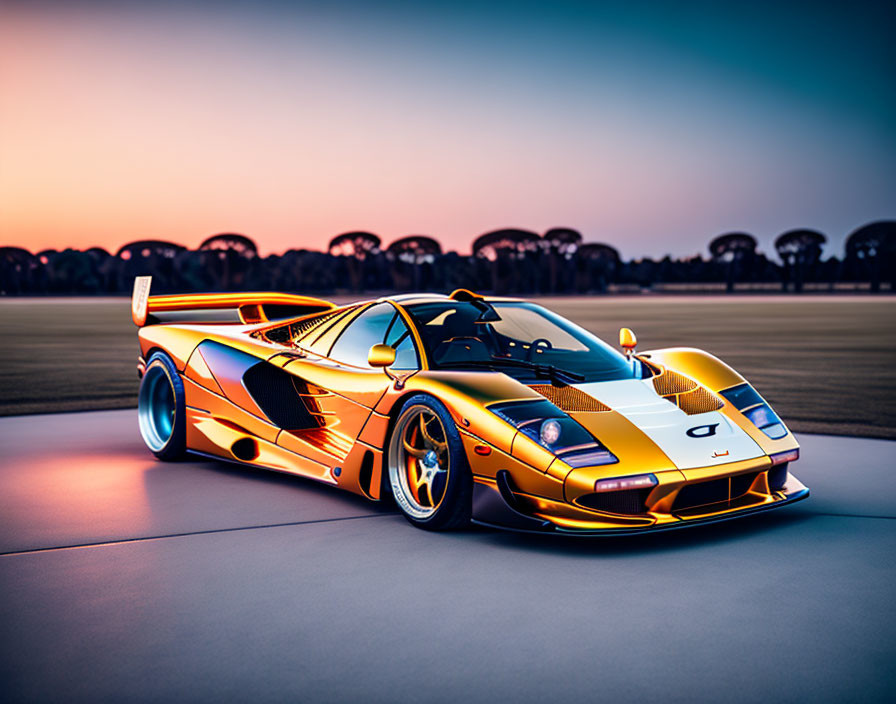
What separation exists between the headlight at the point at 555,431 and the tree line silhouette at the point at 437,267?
123628 millimetres

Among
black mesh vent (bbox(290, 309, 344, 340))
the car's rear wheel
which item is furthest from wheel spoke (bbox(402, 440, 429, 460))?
black mesh vent (bbox(290, 309, 344, 340))

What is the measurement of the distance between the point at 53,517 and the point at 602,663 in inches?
130

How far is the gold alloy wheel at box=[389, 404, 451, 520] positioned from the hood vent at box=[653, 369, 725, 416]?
1250 mm

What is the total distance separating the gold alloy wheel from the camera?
4.62m

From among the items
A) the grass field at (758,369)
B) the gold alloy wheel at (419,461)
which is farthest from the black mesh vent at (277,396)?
the grass field at (758,369)

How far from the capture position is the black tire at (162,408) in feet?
21.5

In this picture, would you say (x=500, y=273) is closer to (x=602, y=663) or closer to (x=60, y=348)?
(x=60, y=348)

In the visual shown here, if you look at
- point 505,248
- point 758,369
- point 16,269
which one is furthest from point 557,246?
point 758,369

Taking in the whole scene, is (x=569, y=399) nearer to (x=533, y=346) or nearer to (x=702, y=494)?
(x=702, y=494)

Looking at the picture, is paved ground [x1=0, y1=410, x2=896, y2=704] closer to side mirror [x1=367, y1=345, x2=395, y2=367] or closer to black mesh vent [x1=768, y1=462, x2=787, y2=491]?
black mesh vent [x1=768, y1=462, x2=787, y2=491]

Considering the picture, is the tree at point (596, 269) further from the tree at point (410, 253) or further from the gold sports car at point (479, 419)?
the gold sports car at point (479, 419)

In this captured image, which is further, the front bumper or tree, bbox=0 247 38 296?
tree, bbox=0 247 38 296

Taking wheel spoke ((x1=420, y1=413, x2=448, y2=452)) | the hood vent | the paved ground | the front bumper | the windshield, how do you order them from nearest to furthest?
1. the paved ground
2. the front bumper
3. wheel spoke ((x1=420, y1=413, x2=448, y2=452))
4. the hood vent
5. the windshield

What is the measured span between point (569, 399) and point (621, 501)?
2.22 ft
